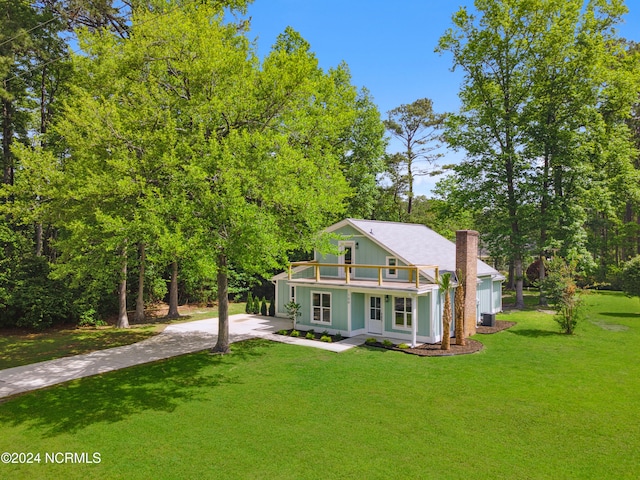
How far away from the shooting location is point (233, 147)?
13477 millimetres

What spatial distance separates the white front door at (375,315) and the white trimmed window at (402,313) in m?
0.84

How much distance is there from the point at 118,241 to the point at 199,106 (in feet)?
17.0

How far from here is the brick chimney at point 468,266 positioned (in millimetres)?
18406

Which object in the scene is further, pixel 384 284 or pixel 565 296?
pixel 565 296

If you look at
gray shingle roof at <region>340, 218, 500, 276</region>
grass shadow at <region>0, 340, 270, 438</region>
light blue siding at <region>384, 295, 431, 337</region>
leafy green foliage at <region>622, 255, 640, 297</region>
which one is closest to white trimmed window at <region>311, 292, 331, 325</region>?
light blue siding at <region>384, 295, 431, 337</region>

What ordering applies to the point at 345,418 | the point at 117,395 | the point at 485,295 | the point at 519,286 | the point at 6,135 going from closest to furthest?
the point at 345,418 → the point at 117,395 → the point at 485,295 → the point at 6,135 → the point at 519,286

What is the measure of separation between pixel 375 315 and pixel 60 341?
1471cm

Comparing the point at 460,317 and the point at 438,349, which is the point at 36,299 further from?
the point at 460,317

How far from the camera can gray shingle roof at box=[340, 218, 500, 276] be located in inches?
768

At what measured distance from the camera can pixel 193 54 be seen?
13.8 metres

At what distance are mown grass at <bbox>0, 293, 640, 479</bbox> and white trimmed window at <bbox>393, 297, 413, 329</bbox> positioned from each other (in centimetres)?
285

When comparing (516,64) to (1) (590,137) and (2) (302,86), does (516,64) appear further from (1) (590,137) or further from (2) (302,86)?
(2) (302,86)

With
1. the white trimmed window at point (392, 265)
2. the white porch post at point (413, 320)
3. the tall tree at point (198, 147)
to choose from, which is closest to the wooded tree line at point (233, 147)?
the tall tree at point (198, 147)

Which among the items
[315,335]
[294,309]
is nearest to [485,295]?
[315,335]
